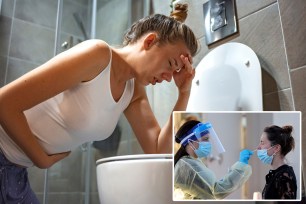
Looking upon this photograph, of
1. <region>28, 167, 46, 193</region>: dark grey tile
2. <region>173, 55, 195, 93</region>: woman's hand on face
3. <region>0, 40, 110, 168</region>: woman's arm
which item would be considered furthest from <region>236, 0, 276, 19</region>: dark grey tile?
<region>28, 167, 46, 193</region>: dark grey tile

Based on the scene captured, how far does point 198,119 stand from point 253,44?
758mm

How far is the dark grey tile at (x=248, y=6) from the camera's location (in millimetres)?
1173

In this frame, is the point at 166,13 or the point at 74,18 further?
the point at 74,18

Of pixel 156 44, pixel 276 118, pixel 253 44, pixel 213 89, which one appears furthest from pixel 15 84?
pixel 253 44

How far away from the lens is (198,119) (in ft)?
1.76

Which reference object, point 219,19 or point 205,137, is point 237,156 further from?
point 219,19

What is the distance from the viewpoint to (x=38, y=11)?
185cm

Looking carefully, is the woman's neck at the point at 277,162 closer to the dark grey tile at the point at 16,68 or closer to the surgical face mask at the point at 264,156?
the surgical face mask at the point at 264,156

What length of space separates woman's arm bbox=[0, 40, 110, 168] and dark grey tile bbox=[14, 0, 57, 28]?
128cm

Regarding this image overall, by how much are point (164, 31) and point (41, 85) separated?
14.6 inches

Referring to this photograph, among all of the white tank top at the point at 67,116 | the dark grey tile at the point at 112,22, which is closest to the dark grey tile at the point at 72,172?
the dark grey tile at the point at 112,22

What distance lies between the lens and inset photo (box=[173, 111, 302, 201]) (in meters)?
0.51

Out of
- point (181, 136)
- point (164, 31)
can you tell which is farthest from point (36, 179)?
point (181, 136)

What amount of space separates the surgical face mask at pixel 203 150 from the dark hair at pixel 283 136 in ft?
0.34
